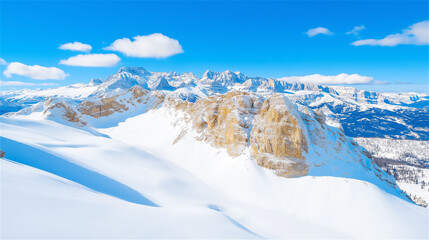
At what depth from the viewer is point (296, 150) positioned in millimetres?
41375

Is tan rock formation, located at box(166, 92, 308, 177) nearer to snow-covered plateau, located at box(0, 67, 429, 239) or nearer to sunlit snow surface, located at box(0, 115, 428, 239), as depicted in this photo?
snow-covered plateau, located at box(0, 67, 429, 239)

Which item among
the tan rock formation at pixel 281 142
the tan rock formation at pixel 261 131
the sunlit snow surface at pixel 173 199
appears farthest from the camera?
the tan rock formation at pixel 261 131

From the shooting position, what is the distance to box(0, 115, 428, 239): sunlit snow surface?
9.64 meters

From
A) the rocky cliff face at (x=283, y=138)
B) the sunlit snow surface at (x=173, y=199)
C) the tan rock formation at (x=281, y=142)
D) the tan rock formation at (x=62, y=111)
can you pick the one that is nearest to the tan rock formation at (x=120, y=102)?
the tan rock formation at (x=62, y=111)

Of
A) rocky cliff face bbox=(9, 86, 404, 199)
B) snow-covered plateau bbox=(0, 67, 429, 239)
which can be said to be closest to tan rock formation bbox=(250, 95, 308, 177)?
rocky cliff face bbox=(9, 86, 404, 199)

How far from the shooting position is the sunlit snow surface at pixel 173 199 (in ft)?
31.6

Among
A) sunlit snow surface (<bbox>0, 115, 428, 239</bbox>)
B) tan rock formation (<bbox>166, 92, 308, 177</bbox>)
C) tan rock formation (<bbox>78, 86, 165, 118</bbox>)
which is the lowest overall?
→ sunlit snow surface (<bbox>0, 115, 428, 239</bbox>)

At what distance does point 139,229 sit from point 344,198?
3578cm

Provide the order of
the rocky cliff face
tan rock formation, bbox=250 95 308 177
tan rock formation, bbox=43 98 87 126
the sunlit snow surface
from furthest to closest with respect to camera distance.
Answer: tan rock formation, bbox=43 98 87 126 → tan rock formation, bbox=250 95 308 177 → the rocky cliff face → the sunlit snow surface

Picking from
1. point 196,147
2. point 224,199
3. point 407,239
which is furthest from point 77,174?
point 407,239

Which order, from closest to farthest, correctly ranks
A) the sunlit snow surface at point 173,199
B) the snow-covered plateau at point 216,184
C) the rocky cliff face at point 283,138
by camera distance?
the sunlit snow surface at point 173,199
the snow-covered plateau at point 216,184
the rocky cliff face at point 283,138

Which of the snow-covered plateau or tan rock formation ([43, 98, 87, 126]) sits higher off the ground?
tan rock formation ([43, 98, 87, 126])

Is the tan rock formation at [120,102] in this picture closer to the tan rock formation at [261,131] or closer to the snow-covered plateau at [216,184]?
the snow-covered plateau at [216,184]

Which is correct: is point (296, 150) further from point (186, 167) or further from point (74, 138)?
point (74, 138)
